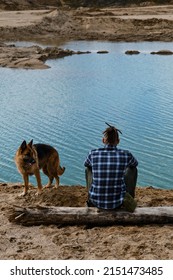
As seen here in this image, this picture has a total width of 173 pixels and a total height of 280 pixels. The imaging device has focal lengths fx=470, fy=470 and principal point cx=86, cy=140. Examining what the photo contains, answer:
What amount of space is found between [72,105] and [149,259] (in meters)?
14.6

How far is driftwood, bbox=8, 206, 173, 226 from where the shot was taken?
20.7ft

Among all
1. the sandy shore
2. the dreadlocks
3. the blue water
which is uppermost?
the dreadlocks

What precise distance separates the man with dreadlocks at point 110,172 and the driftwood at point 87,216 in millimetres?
132

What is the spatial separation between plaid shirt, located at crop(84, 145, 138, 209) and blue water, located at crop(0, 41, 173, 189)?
16.6ft

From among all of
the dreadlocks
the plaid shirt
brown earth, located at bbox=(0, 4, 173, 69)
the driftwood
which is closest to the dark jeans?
the plaid shirt

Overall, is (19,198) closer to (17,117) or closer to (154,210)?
(154,210)

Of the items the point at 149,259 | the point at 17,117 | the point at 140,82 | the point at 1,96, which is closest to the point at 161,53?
the point at 140,82

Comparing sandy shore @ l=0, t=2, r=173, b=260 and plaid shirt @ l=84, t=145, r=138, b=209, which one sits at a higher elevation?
plaid shirt @ l=84, t=145, r=138, b=209

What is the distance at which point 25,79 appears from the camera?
25.2m

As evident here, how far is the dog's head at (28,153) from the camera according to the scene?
23.7 ft

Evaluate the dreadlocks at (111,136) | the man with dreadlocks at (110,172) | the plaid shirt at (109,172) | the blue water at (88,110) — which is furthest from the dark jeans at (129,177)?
the blue water at (88,110)

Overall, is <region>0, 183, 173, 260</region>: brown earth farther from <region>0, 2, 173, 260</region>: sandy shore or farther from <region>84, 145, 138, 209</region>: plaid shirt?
<region>84, 145, 138, 209</region>: plaid shirt

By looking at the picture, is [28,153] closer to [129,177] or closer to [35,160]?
[35,160]

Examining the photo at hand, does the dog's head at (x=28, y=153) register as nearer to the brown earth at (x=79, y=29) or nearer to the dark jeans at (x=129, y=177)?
the dark jeans at (x=129, y=177)
